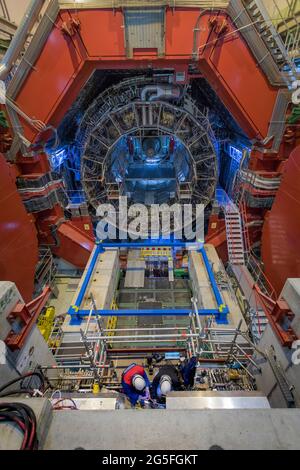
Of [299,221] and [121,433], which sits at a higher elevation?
[299,221]

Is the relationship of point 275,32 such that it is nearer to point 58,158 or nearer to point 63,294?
point 58,158

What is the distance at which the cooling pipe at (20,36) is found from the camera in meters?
5.12

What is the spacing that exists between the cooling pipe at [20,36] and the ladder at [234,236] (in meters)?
6.78

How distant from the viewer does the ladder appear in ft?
22.9

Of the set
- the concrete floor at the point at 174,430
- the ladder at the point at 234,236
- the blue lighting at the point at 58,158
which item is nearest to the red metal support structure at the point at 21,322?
the concrete floor at the point at 174,430

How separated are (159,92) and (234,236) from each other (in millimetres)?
4729

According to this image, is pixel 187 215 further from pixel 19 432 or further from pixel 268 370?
pixel 19 432

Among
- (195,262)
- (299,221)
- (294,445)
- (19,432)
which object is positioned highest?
(299,221)

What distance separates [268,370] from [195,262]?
165 inches

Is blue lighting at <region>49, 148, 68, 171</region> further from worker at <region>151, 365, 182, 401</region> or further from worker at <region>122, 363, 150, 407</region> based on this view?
worker at <region>151, 365, 182, 401</region>

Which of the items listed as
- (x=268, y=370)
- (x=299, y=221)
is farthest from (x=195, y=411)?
(x=299, y=221)

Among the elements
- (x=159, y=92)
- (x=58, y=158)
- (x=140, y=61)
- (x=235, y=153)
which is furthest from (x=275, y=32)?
(x=58, y=158)

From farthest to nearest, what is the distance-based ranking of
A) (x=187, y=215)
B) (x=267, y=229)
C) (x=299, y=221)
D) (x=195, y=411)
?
(x=187, y=215) < (x=267, y=229) < (x=299, y=221) < (x=195, y=411)
